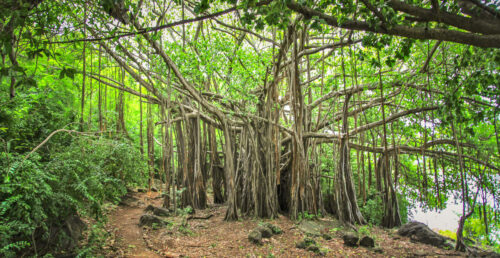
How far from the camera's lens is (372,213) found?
6309 mm

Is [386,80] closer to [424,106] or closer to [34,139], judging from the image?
[424,106]

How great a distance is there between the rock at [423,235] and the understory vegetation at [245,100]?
327mm

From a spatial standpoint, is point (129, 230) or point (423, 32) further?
point (129, 230)

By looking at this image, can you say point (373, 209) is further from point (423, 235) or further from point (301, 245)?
point (301, 245)

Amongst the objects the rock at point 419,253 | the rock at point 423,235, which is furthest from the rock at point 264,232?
the rock at point 423,235

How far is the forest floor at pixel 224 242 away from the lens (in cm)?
376

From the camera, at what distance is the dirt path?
143 inches

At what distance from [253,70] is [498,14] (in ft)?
13.3

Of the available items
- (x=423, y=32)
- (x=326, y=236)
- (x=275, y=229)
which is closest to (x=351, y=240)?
(x=326, y=236)

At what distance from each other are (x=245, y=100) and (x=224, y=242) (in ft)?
10.2

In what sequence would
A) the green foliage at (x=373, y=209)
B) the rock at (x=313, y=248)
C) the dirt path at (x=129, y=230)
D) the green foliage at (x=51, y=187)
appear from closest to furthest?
the green foliage at (x=51, y=187) → the dirt path at (x=129, y=230) → the rock at (x=313, y=248) → the green foliage at (x=373, y=209)

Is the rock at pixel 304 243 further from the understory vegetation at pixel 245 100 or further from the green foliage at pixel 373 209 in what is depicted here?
the green foliage at pixel 373 209

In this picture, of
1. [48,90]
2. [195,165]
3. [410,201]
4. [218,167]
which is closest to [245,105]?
[195,165]

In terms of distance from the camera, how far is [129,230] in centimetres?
459
